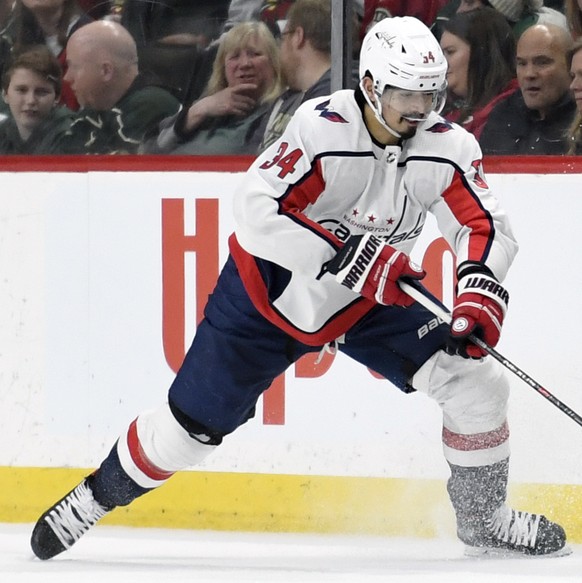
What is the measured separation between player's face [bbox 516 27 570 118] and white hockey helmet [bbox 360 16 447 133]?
800 millimetres

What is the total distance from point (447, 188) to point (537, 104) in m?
0.80

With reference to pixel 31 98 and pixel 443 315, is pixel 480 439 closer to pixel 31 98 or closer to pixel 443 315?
pixel 443 315

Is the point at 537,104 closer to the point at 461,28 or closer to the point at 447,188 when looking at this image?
the point at 461,28

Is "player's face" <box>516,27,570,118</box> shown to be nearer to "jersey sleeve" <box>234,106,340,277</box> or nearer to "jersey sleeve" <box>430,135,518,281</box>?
"jersey sleeve" <box>430,135,518,281</box>

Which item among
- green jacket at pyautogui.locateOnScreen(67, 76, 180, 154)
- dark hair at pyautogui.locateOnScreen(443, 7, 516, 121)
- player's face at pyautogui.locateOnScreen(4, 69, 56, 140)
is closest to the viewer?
dark hair at pyautogui.locateOnScreen(443, 7, 516, 121)

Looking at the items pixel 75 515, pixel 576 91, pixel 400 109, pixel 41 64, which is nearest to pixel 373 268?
pixel 400 109

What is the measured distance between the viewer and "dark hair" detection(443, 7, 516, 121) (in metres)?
3.90

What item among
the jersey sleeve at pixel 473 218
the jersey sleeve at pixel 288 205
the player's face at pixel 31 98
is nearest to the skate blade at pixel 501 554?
the jersey sleeve at pixel 473 218

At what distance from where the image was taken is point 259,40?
4121mm

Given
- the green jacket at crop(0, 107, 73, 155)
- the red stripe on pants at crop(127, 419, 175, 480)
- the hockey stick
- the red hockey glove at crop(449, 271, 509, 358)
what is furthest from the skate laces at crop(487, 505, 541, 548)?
the green jacket at crop(0, 107, 73, 155)

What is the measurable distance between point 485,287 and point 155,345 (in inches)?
50.8

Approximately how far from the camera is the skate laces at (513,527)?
3.38m

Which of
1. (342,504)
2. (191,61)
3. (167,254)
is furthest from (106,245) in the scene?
(342,504)

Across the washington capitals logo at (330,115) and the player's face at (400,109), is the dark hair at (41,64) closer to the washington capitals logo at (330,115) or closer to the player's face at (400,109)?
the washington capitals logo at (330,115)
